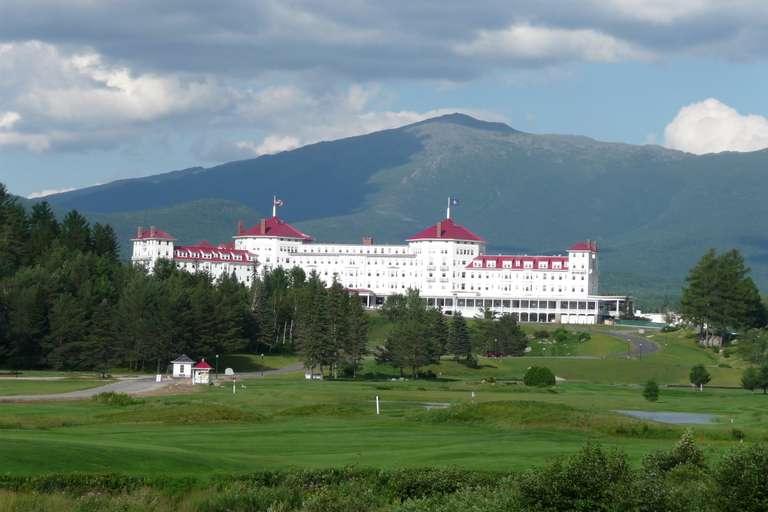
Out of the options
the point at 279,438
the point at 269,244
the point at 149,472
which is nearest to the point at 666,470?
the point at 149,472

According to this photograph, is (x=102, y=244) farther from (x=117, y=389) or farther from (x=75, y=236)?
(x=117, y=389)

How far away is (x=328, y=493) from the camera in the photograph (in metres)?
26.7

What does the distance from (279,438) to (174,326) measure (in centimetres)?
5653

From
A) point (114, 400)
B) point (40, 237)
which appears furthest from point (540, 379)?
point (40, 237)

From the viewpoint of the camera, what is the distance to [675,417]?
5581 cm

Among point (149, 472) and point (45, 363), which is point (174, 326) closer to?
point (45, 363)

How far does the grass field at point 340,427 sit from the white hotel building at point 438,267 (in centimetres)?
8955

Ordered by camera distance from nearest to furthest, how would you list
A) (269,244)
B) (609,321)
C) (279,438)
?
(279,438), (609,321), (269,244)


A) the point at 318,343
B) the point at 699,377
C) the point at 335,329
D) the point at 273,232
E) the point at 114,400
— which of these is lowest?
the point at 114,400

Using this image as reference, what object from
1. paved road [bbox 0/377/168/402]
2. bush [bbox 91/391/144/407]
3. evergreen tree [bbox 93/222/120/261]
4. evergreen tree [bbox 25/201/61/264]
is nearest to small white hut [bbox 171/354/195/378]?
paved road [bbox 0/377/168/402]

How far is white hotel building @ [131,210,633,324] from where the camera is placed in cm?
17350

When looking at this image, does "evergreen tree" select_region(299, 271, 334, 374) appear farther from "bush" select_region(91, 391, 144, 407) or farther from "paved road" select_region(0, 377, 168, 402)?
"bush" select_region(91, 391, 144, 407)

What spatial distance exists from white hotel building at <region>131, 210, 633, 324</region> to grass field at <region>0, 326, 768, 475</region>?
8955 cm

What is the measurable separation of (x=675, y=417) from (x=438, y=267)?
126315mm
